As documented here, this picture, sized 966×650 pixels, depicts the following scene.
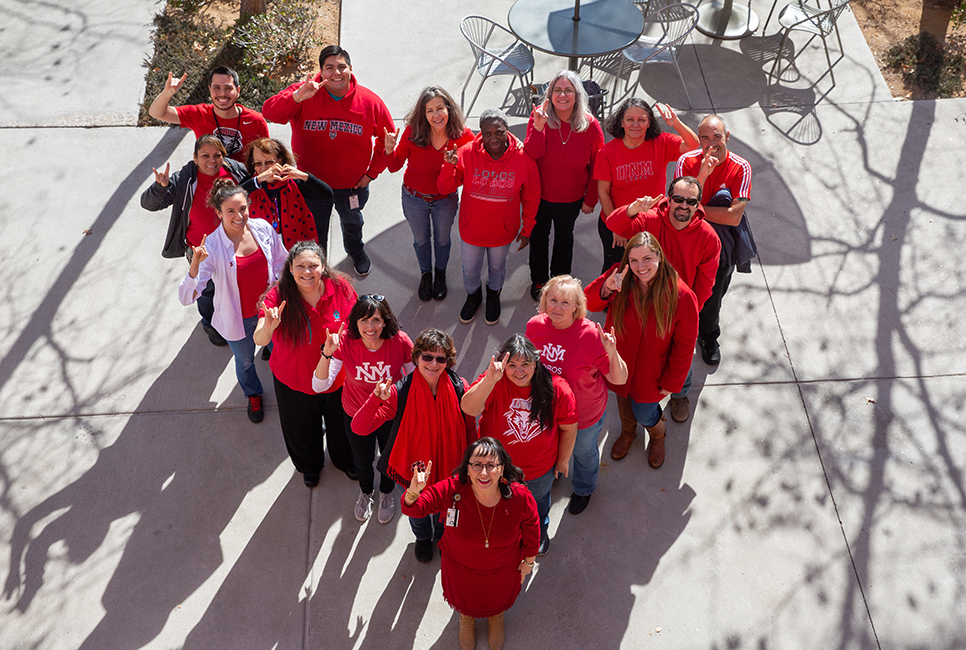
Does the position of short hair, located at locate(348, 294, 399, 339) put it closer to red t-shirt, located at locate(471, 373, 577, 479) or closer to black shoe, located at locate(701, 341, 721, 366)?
red t-shirt, located at locate(471, 373, 577, 479)

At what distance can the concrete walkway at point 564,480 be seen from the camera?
4438mm

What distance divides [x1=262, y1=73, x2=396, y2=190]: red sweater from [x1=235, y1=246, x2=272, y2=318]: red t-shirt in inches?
46.6

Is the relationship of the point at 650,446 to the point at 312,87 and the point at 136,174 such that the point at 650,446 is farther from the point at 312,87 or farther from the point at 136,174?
the point at 136,174

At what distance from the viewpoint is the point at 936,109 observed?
7.52 m

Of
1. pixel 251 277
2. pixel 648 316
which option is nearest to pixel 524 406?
pixel 648 316

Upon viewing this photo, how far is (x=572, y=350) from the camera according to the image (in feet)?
13.3

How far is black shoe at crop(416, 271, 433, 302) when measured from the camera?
6062 mm

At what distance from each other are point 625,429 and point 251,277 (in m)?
2.61

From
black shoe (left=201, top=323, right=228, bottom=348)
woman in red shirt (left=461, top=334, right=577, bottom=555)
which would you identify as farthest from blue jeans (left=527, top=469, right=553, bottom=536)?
black shoe (left=201, top=323, right=228, bottom=348)

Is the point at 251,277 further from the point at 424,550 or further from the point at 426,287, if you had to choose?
the point at 424,550

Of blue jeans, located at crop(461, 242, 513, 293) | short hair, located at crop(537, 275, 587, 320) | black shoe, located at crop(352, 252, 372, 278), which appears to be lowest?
black shoe, located at crop(352, 252, 372, 278)

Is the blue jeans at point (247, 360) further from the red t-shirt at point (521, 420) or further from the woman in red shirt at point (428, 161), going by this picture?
the red t-shirt at point (521, 420)

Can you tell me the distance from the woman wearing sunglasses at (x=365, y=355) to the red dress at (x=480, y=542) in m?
0.63

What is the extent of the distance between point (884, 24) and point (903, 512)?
239 inches
